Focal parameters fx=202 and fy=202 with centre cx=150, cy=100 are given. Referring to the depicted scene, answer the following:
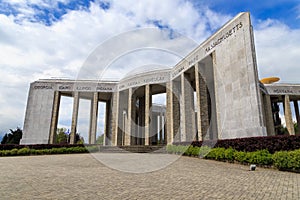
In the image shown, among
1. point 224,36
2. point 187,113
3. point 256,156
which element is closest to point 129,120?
point 187,113

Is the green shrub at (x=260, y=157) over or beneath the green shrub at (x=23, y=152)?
over

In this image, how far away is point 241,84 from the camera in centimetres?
1249

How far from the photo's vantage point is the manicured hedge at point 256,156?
6969 mm

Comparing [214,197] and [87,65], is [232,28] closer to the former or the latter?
[87,65]

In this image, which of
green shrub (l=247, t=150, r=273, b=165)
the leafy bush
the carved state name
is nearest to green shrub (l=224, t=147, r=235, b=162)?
green shrub (l=247, t=150, r=273, b=165)

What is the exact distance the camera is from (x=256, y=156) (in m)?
8.41

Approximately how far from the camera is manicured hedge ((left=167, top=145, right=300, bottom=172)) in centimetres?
697

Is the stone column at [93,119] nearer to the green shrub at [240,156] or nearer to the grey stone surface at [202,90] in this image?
the grey stone surface at [202,90]

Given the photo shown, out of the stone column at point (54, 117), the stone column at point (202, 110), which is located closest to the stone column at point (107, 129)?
the stone column at point (54, 117)

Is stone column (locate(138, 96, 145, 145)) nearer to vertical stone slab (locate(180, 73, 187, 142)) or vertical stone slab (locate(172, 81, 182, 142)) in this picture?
vertical stone slab (locate(172, 81, 182, 142))

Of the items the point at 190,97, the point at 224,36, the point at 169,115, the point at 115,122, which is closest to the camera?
the point at 224,36

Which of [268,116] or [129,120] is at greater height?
[268,116]

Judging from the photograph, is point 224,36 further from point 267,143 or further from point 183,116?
point 267,143

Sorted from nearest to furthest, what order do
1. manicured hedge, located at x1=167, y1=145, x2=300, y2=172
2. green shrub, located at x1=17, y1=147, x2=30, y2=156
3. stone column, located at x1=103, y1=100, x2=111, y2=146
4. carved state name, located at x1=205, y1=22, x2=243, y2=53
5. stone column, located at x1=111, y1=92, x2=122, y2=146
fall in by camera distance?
manicured hedge, located at x1=167, y1=145, x2=300, y2=172, carved state name, located at x1=205, y1=22, x2=243, y2=53, green shrub, located at x1=17, y1=147, x2=30, y2=156, stone column, located at x1=111, y1=92, x2=122, y2=146, stone column, located at x1=103, y1=100, x2=111, y2=146
